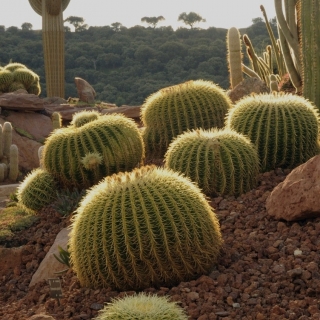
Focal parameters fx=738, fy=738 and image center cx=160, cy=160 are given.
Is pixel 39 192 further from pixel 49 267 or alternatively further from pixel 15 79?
pixel 15 79

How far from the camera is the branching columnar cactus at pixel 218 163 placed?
593cm

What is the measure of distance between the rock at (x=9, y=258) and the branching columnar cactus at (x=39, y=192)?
0.88 m

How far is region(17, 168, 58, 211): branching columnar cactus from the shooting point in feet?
23.5

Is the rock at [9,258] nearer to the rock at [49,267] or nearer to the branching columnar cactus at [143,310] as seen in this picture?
the rock at [49,267]

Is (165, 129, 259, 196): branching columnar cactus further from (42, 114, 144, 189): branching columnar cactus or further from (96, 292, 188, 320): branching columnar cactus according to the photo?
(96, 292, 188, 320): branching columnar cactus

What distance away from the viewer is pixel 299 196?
5.14 meters

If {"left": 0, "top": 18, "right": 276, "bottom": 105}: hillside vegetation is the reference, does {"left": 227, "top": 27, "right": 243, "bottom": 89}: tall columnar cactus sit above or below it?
above

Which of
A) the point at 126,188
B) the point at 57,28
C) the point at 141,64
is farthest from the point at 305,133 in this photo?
the point at 141,64

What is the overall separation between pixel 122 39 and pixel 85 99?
1324cm

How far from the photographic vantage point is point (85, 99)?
19984mm

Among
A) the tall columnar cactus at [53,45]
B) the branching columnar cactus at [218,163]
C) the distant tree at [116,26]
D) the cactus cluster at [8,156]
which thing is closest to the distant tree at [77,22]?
the distant tree at [116,26]

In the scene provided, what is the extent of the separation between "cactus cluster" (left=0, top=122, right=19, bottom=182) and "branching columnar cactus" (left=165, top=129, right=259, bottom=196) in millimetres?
7914

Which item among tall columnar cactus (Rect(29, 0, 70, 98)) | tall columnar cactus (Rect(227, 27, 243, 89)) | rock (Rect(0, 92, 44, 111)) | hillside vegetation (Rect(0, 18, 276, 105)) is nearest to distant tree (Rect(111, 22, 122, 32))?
hillside vegetation (Rect(0, 18, 276, 105))

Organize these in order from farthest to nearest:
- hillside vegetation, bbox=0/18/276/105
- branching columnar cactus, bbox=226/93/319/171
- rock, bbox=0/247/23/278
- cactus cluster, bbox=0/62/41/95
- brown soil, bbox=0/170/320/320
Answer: hillside vegetation, bbox=0/18/276/105
cactus cluster, bbox=0/62/41/95
branching columnar cactus, bbox=226/93/319/171
rock, bbox=0/247/23/278
brown soil, bbox=0/170/320/320
